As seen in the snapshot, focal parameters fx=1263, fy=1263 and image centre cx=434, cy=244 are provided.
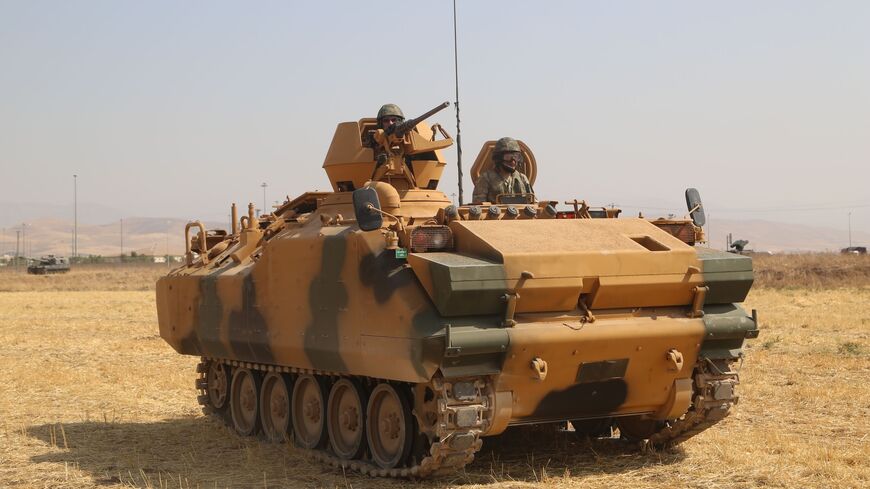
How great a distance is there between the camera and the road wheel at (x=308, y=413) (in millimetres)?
14438

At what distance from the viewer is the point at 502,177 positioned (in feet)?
49.7

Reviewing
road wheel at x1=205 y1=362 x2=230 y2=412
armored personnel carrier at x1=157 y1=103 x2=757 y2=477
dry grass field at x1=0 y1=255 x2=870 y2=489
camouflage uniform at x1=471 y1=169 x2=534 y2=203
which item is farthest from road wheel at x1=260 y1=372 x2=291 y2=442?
camouflage uniform at x1=471 y1=169 x2=534 y2=203

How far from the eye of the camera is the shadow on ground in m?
12.7

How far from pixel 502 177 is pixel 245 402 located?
475 cm

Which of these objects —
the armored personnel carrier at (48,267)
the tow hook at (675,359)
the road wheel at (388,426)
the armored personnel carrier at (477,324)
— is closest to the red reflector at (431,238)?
the armored personnel carrier at (477,324)

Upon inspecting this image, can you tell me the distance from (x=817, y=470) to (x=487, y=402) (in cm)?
334

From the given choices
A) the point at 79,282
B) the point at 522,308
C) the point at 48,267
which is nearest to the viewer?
the point at 522,308

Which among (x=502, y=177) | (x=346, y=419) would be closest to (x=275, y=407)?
(x=346, y=419)

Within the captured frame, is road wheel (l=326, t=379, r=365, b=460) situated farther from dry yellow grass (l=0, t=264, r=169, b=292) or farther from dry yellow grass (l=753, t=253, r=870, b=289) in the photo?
dry yellow grass (l=0, t=264, r=169, b=292)

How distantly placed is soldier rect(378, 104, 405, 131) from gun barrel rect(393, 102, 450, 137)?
0.68 feet

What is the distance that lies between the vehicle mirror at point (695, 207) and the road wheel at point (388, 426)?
4.01 m

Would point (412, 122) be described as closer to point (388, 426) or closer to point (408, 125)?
point (408, 125)

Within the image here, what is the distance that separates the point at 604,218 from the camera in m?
13.8

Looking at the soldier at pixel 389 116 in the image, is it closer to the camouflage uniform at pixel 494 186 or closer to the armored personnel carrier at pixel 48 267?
the camouflage uniform at pixel 494 186
